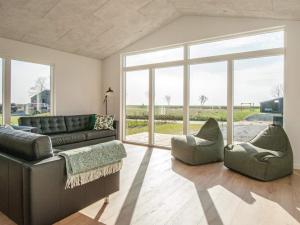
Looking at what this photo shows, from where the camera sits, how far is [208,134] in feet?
14.1

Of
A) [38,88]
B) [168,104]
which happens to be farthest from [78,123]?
[168,104]

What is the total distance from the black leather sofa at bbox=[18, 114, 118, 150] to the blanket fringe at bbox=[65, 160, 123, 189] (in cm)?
227

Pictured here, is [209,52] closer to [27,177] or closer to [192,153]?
[192,153]

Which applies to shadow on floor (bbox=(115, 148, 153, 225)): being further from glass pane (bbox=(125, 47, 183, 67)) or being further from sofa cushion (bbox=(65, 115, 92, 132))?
glass pane (bbox=(125, 47, 183, 67))

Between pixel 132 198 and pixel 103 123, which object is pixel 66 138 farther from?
pixel 132 198

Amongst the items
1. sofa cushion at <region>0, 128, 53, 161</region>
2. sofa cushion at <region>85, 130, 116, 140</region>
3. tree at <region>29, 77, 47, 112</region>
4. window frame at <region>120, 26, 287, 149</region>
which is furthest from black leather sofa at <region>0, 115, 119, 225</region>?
window frame at <region>120, 26, 287, 149</region>

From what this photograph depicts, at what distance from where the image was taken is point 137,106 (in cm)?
599

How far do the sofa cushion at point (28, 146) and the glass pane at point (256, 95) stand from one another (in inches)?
150

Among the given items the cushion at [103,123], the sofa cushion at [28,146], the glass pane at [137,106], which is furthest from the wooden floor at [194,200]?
the glass pane at [137,106]

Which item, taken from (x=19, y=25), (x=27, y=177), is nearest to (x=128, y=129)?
(x=19, y=25)

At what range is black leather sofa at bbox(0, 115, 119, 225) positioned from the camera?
5.64 ft

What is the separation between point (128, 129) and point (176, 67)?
230 cm

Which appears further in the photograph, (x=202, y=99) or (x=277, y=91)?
(x=202, y=99)

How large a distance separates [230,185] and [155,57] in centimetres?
378
